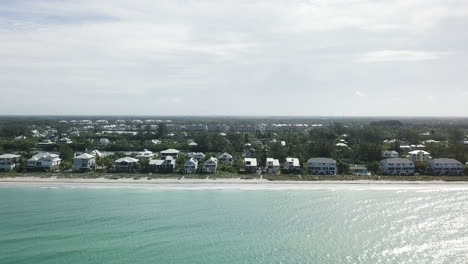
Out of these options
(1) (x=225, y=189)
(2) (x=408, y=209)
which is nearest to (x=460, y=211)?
(2) (x=408, y=209)

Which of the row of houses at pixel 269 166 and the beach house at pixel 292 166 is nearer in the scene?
the row of houses at pixel 269 166

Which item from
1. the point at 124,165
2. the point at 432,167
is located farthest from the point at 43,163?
the point at 432,167

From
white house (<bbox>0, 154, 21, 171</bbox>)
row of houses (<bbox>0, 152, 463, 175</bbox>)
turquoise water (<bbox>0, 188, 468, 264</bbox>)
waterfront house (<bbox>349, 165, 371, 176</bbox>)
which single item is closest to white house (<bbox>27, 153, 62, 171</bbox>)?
row of houses (<bbox>0, 152, 463, 175</bbox>)

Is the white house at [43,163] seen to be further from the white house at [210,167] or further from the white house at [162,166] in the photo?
the white house at [210,167]

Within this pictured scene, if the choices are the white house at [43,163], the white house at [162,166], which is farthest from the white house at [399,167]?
the white house at [43,163]

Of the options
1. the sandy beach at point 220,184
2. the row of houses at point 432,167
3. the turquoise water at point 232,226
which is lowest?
the turquoise water at point 232,226

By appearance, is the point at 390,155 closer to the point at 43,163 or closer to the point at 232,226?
the point at 232,226

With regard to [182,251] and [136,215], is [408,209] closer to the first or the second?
[182,251]
